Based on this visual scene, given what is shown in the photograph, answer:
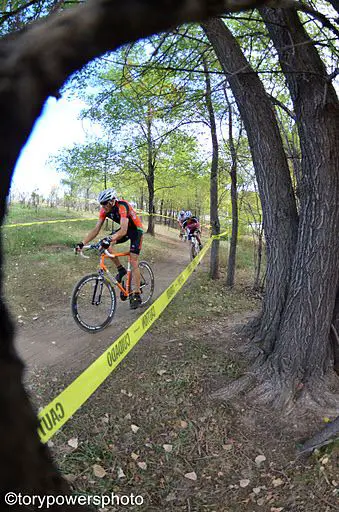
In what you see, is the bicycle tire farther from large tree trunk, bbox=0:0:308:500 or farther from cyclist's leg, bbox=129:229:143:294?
large tree trunk, bbox=0:0:308:500

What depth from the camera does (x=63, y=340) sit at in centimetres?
611

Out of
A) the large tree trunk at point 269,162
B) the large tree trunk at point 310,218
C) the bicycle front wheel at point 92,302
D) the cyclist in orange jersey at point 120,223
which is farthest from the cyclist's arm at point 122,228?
the large tree trunk at point 310,218

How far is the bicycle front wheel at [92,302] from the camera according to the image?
6.13 m

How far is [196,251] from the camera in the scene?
41.8 feet

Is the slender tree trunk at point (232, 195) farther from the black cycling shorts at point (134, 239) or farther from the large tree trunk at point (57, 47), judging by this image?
the large tree trunk at point (57, 47)

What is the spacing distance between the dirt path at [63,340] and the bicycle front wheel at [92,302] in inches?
6.9

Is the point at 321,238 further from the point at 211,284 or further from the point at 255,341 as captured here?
the point at 211,284

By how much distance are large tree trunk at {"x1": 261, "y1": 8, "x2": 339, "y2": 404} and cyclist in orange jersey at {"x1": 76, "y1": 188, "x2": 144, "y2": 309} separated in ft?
9.54

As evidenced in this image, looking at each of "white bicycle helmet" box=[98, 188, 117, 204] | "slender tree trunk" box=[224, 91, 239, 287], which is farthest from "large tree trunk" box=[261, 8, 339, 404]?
"slender tree trunk" box=[224, 91, 239, 287]

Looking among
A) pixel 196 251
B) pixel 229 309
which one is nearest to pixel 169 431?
pixel 229 309

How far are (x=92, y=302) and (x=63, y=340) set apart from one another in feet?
2.43

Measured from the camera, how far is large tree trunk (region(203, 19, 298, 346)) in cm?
500

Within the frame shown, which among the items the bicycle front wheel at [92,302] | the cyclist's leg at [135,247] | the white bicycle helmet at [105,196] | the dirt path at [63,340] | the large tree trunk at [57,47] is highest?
the large tree trunk at [57,47]

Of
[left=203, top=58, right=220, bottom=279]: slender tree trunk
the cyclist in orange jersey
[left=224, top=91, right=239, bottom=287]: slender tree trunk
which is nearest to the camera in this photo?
the cyclist in orange jersey
